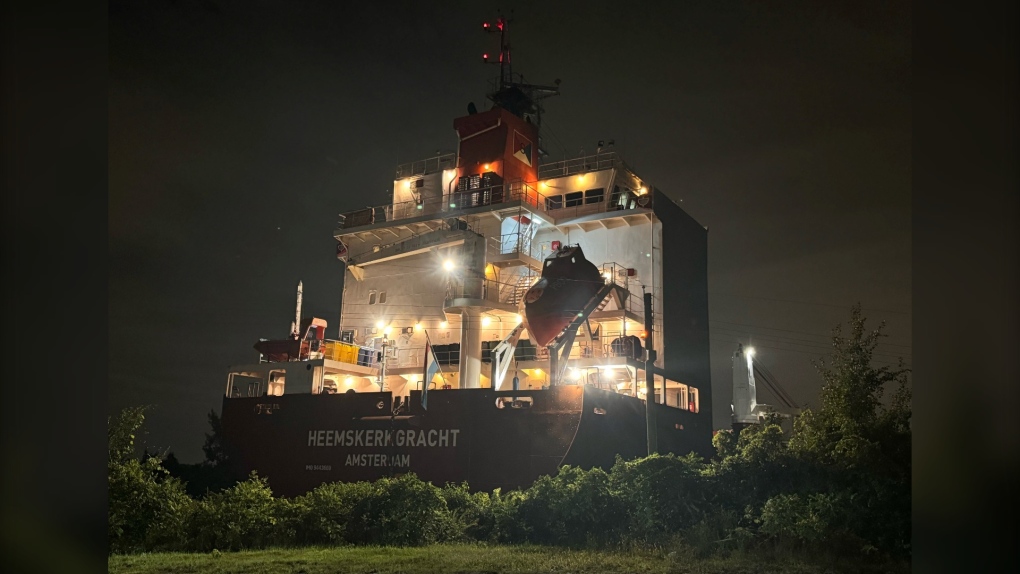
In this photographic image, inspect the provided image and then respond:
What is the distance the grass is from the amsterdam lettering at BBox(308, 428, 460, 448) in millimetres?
6955

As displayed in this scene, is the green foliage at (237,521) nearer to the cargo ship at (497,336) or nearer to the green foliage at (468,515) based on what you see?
the green foliage at (468,515)

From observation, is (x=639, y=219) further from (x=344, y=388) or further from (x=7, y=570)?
(x=7, y=570)

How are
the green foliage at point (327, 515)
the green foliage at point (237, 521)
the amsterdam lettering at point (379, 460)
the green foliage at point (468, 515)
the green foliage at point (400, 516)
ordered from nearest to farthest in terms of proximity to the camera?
the green foliage at point (237, 521) < the green foliage at point (400, 516) < the green foliage at point (327, 515) < the green foliage at point (468, 515) < the amsterdam lettering at point (379, 460)

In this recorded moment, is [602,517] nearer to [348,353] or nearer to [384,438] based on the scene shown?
[384,438]

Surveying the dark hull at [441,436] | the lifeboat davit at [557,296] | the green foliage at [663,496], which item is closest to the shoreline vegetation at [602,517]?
the green foliage at [663,496]

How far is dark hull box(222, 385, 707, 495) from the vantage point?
55.5 ft

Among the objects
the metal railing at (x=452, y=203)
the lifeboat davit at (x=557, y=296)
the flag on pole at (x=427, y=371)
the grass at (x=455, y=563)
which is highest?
the metal railing at (x=452, y=203)

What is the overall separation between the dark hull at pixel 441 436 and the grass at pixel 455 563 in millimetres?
6244

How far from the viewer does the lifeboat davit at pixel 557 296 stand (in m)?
18.7

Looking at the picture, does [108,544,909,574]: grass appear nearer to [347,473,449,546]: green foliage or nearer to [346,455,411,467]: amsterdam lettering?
[347,473,449,546]: green foliage

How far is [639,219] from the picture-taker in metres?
23.0

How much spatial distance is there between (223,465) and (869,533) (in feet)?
56.4

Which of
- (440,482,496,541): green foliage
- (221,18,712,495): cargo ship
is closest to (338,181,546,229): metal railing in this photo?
(221,18,712,495): cargo ship

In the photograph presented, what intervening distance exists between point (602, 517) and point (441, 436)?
6.77m
